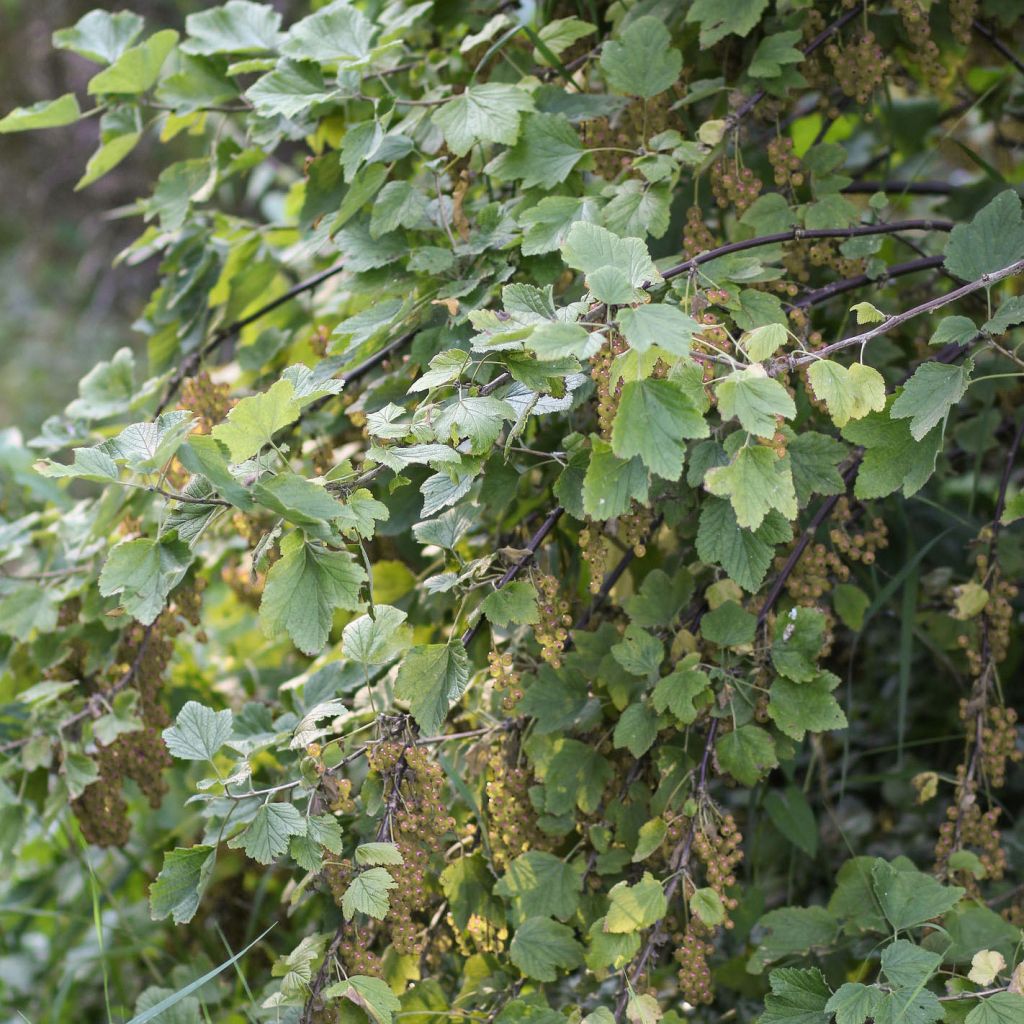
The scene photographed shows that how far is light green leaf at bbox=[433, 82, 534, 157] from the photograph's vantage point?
1201 mm

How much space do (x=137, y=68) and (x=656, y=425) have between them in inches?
38.8

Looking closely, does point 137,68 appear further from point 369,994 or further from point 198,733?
point 369,994

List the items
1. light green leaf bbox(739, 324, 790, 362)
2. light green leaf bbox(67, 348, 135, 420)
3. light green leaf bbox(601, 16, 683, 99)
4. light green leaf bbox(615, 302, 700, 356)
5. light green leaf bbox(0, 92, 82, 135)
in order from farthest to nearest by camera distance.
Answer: light green leaf bbox(67, 348, 135, 420) < light green leaf bbox(0, 92, 82, 135) < light green leaf bbox(601, 16, 683, 99) < light green leaf bbox(739, 324, 790, 362) < light green leaf bbox(615, 302, 700, 356)

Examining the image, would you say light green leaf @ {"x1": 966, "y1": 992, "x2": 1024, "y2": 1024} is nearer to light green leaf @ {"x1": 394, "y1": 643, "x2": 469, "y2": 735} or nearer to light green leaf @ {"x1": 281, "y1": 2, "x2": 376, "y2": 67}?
light green leaf @ {"x1": 394, "y1": 643, "x2": 469, "y2": 735}

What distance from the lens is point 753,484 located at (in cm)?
88

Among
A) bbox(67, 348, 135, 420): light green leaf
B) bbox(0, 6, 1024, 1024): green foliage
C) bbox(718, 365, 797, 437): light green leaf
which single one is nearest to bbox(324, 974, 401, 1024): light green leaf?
bbox(0, 6, 1024, 1024): green foliage

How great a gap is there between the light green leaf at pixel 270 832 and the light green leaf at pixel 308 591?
6.4 inches

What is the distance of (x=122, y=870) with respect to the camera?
1.95 metres

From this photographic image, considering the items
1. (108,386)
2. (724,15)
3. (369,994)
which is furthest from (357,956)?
(724,15)

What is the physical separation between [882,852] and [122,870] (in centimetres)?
125

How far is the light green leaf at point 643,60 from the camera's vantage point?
121 cm

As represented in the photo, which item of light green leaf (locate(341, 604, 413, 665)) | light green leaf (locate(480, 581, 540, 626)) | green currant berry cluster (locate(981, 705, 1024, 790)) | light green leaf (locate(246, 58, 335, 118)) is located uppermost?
light green leaf (locate(246, 58, 335, 118))

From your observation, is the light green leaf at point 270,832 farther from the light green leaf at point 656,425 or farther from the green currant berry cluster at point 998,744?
the green currant berry cluster at point 998,744

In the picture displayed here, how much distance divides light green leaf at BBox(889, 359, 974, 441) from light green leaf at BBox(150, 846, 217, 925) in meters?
0.72
